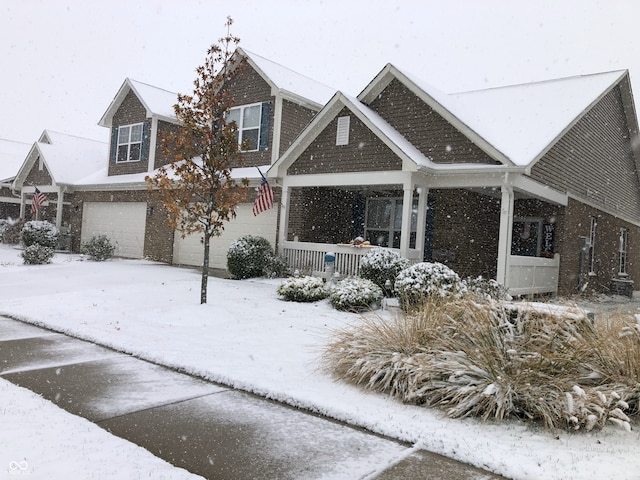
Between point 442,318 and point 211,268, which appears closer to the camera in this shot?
point 442,318

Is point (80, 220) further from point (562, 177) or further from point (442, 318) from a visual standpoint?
point (442, 318)

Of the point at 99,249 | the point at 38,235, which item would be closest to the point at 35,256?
the point at 99,249

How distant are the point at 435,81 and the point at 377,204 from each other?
132 meters

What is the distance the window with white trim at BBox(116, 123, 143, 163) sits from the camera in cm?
2161

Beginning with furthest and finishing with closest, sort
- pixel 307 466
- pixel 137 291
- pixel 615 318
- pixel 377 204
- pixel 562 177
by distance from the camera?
pixel 377 204
pixel 562 177
pixel 137 291
pixel 615 318
pixel 307 466

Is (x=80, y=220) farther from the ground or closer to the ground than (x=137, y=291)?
farther from the ground

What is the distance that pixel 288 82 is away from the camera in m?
18.0

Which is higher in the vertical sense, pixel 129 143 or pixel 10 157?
pixel 10 157

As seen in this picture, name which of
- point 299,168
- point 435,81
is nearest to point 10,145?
point 299,168

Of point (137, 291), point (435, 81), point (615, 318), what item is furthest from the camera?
point (435, 81)

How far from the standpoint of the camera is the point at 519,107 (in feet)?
49.4

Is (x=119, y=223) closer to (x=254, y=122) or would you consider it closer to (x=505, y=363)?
(x=254, y=122)

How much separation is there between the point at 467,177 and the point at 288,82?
26.9 feet

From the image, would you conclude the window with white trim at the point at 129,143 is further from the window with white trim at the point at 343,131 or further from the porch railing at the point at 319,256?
the window with white trim at the point at 343,131
